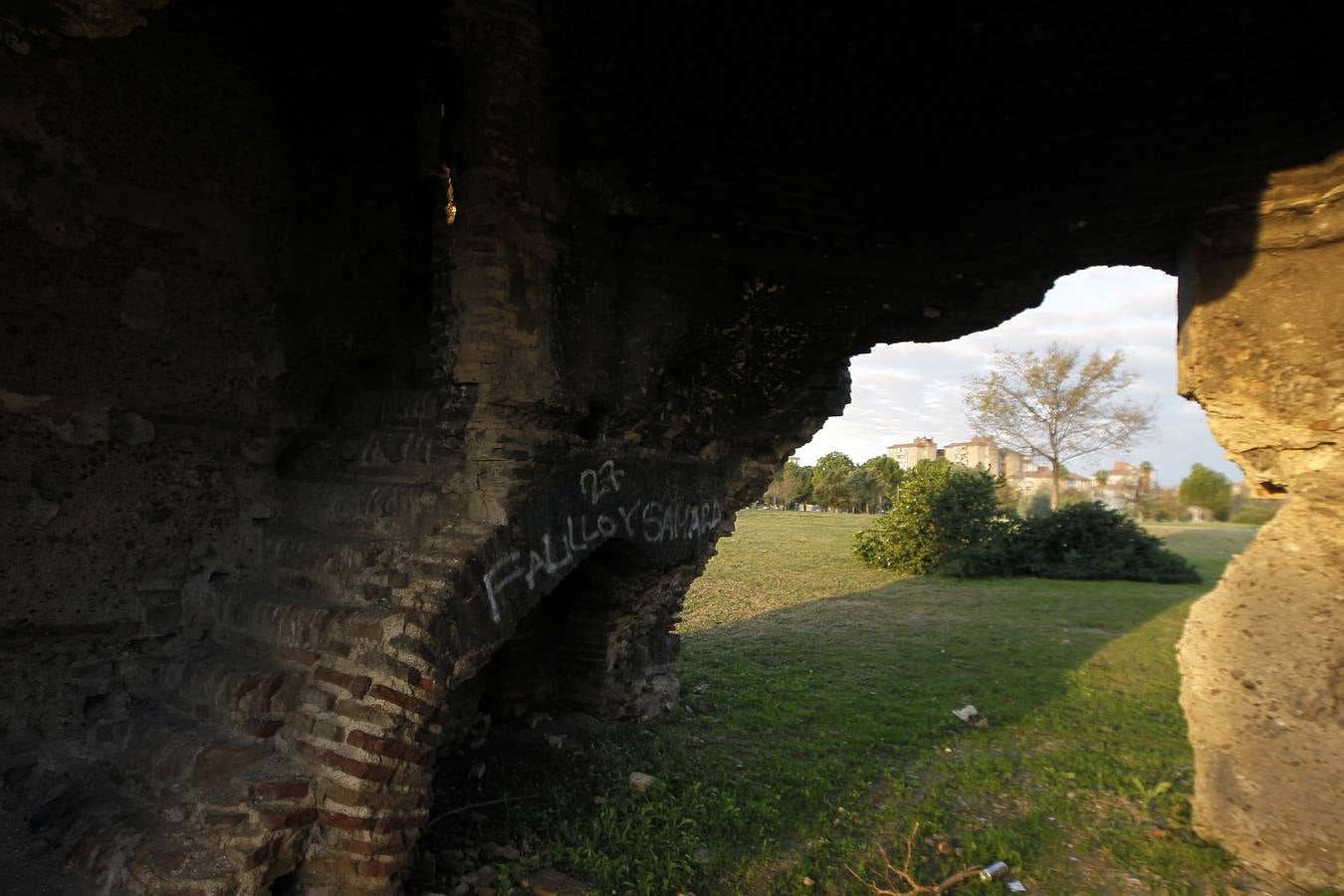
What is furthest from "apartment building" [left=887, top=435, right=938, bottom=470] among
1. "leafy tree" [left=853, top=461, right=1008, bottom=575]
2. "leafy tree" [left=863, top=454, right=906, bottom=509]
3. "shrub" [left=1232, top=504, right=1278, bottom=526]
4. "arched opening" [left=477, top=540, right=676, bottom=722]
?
"arched opening" [left=477, top=540, right=676, bottom=722]

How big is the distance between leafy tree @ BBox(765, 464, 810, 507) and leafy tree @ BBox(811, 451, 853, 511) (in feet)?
2.50

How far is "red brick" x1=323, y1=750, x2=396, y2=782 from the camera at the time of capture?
2.90 meters

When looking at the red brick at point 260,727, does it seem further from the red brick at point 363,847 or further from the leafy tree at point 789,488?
the leafy tree at point 789,488

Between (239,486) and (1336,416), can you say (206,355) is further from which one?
(1336,416)

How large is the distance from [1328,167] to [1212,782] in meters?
2.95

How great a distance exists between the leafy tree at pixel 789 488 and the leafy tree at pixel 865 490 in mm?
3455

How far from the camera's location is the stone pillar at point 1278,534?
3496mm

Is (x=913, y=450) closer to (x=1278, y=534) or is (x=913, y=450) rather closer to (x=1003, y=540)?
(x=1003, y=540)

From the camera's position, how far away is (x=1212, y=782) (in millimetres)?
3977

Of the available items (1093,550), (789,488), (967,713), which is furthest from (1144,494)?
(967,713)

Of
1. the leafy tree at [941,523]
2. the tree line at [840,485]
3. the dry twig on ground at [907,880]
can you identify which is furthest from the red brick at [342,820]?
the tree line at [840,485]

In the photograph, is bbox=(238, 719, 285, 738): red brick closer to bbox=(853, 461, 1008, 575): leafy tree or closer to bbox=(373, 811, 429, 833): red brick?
bbox=(373, 811, 429, 833): red brick

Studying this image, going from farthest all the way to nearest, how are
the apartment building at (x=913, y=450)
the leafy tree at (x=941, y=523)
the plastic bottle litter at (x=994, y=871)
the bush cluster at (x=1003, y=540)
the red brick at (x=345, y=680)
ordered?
the apartment building at (x=913, y=450) → the leafy tree at (x=941, y=523) → the bush cluster at (x=1003, y=540) → the plastic bottle litter at (x=994, y=871) → the red brick at (x=345, y=680)

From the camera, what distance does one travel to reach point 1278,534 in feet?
12.5
